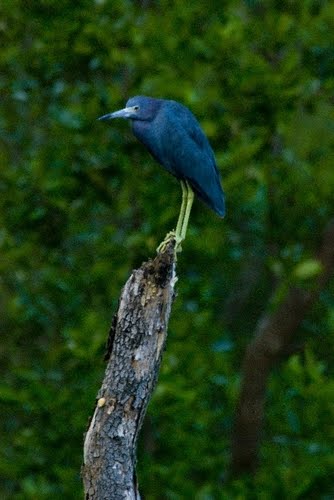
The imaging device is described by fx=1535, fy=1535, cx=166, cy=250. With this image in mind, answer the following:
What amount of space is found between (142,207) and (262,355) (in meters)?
1.70

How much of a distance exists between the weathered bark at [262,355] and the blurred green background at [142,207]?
5.8 inches

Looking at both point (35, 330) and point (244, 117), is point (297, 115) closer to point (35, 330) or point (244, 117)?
point (244, 117)

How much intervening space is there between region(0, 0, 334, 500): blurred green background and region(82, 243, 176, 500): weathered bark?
3.76m

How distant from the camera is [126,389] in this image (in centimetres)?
565

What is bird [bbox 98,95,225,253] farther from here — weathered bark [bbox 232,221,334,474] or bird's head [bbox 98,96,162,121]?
weathered bark [bbox 232,221,334,474]

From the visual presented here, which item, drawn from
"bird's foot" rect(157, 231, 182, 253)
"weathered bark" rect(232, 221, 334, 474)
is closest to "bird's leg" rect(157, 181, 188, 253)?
"bird's foot" rect(157, 231, 182, 253)

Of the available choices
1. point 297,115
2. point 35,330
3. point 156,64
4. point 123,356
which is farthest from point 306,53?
point 123,356

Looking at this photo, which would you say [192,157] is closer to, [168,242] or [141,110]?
[141,110]

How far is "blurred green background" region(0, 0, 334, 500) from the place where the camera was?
31.9ft

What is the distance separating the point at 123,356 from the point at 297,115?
5.54 m

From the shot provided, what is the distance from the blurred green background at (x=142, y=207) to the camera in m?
9.73

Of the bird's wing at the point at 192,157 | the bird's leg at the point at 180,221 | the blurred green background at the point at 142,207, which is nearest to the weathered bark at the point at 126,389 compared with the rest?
the bird's leg at the point at 180,221

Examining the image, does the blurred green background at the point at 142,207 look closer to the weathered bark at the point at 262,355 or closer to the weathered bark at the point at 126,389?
the weathered bark at the point at 262,355

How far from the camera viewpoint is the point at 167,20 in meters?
9.98
